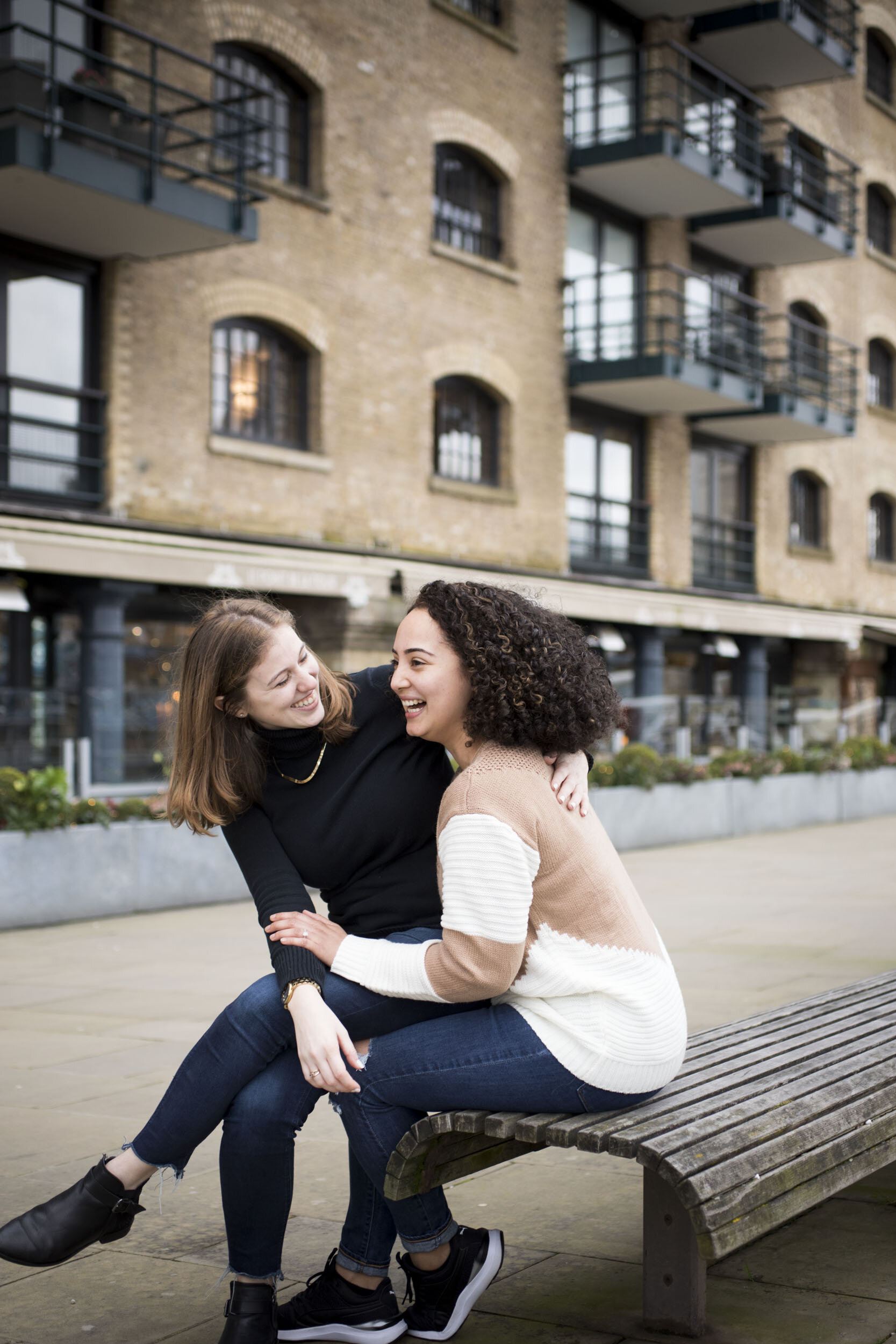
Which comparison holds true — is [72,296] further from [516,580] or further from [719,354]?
[719,354]

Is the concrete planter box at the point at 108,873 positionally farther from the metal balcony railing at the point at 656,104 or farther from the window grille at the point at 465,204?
the metal balcony railing at the point at 656,104

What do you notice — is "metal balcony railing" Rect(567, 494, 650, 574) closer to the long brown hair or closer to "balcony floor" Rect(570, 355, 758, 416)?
"balcony floor" Rect(570, 355, 758, 416)

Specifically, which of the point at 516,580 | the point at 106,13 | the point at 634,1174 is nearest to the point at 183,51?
the point at 106,13

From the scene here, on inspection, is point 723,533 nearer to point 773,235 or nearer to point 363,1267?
point 773,235

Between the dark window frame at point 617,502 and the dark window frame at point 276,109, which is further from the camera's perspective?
the dark window frame at point 617,502

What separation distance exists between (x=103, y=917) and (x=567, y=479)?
39.4 ft

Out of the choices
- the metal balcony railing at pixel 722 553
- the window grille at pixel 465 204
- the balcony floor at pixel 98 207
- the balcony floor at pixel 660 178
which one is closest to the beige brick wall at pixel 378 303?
the window grille at pixel 465 204

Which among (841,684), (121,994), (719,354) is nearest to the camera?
(121,994)

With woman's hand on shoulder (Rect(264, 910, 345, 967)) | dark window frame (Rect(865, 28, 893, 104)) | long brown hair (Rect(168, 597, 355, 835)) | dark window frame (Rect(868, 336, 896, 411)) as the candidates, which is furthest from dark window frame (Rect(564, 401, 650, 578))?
woman's hand on shoulder (Rect(264, 910, 345, 967))

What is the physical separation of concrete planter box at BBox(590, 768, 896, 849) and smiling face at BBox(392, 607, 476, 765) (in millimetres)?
10112

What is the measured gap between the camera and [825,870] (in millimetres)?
11773

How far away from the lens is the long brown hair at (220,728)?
3074 mm

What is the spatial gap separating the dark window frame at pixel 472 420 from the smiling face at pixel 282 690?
14.5 m

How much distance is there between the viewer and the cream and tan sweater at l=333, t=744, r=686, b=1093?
105 inches
